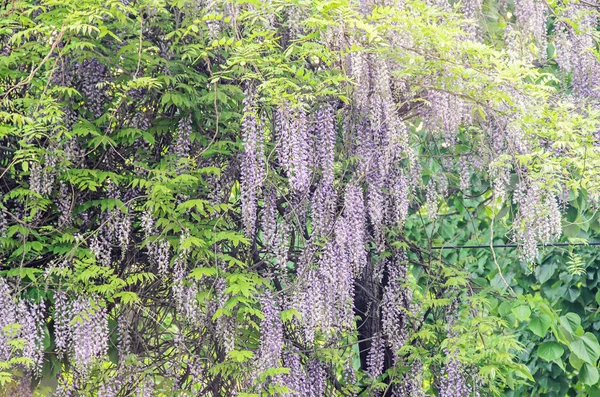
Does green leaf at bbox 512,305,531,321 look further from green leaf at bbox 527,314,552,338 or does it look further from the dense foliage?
green leaf at bbox 527,314,552,338

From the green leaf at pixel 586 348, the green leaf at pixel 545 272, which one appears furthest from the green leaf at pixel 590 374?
the green leaf at pixel 545 272

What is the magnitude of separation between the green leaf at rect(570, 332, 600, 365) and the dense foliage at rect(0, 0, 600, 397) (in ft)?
1.47

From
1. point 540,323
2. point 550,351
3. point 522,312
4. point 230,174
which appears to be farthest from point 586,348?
point 230,174

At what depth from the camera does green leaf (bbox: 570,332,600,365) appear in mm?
5703

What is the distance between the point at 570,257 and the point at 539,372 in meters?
1.17

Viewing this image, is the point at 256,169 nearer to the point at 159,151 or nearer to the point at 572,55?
the point at 159,151

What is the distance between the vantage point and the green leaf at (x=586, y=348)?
5.70 metres

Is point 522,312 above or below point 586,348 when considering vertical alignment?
above

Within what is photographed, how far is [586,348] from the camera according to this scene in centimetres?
573

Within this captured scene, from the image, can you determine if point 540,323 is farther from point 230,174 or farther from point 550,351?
point 230,174

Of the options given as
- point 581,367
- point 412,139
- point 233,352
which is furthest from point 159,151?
point 581,367

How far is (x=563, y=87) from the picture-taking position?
5895mm

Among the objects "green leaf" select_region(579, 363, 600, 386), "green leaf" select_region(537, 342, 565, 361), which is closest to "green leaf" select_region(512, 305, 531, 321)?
"green leaf" select_region(537, 342, 565, 361)

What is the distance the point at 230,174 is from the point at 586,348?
2.64 m
